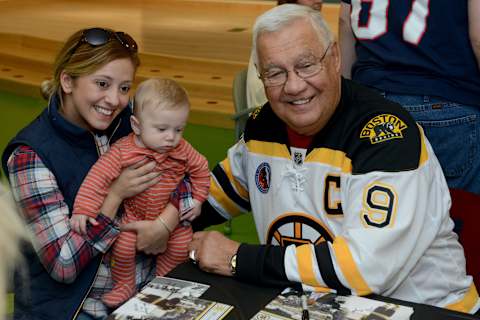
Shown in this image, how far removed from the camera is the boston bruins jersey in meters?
2.04

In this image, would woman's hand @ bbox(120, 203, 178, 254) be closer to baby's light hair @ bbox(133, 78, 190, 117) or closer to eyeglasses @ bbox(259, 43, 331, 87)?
baby's light hair @ bbox(133, 78, 190, 117)

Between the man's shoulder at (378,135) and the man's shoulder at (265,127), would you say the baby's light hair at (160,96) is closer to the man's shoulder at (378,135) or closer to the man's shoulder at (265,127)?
the man's shoulder at (265,127)

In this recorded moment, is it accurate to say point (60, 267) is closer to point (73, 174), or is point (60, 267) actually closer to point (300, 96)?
point (73, 174)

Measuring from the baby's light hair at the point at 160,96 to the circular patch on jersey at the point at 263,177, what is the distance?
1.03 ft

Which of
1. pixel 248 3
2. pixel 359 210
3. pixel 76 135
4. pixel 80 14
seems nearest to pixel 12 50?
pixel 80 14

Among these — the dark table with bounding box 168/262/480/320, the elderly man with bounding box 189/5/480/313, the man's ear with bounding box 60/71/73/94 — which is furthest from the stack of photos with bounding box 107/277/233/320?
the man's ear with bounding box 60/71/73/94

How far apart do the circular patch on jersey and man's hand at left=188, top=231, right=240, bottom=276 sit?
0.24m

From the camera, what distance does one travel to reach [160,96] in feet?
7.64

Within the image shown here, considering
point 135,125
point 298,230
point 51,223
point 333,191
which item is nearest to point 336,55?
point 333,191

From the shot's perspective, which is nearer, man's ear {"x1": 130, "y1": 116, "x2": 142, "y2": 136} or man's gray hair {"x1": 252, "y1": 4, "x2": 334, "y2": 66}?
man's gray hair {"x1": 252, "y1": 4, "x2": 334, "y2": 66}

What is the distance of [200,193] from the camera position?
251 cm

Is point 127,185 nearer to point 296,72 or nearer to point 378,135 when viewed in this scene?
point 296,72

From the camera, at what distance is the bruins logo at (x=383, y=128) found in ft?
7.01

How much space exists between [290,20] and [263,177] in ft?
1.65
